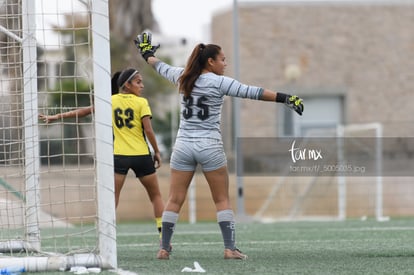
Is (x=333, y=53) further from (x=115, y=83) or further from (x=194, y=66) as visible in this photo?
(x=194, y=66)

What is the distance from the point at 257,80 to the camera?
3444 cm

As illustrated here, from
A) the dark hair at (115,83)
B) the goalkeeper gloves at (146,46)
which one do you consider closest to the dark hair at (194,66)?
the goalkeeper gloves at (146,46)

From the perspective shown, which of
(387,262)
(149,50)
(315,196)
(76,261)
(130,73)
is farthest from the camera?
(315,196)

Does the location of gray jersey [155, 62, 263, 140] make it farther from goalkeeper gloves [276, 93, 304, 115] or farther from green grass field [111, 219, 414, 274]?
green grass field [111, 219, 414, 274]

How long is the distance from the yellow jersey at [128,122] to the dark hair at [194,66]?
1.58 m

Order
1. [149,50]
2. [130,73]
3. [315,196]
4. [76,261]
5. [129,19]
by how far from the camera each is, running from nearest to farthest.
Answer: [76,261]
[149,50]
[130,73]
[315,196]
[129,19]

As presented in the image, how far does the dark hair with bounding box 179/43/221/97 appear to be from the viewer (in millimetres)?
9336

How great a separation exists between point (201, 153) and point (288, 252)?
1.53m

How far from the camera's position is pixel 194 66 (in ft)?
30.7

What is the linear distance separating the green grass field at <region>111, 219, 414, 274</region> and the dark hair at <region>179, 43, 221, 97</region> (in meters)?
1.51

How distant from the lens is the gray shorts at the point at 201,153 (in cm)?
938

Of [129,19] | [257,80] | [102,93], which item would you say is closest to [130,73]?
[102,93]

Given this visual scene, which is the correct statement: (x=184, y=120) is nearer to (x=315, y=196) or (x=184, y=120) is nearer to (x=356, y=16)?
(x=315, y=196)

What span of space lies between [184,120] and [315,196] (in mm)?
14731
